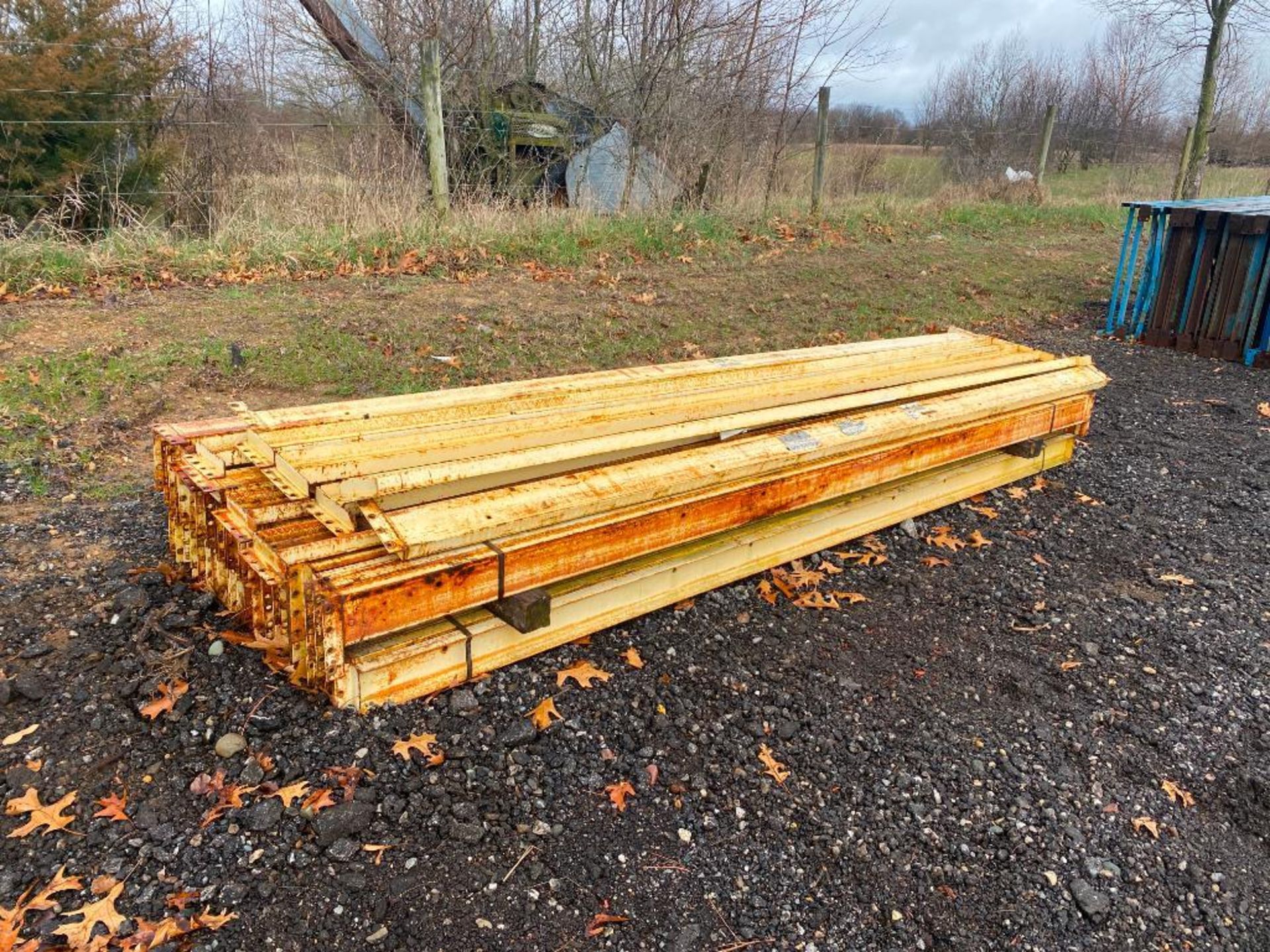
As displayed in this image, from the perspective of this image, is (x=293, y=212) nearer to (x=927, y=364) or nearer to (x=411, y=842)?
(x=927, y=364)

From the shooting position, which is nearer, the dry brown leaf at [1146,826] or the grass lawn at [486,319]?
the dry brown leaf at [1146,826]

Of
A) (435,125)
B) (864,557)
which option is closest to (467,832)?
(864,557)

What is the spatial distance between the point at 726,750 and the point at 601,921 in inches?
29.4

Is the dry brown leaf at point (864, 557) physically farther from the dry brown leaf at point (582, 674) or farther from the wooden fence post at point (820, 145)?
the wooden fence post at point (820, 145)

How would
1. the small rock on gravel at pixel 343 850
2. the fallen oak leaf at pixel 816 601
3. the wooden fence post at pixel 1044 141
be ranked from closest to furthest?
the small rock on gravel at pixel 343 850
the fallen oak leaf at pixel 816 601
the wooden fence post at pixel 1044 141

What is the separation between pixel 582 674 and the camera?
3.06m

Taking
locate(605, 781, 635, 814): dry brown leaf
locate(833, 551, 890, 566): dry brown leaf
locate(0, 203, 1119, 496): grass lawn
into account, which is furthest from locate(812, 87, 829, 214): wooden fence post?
locate(605, 781, 635, 814): dry brown leaf

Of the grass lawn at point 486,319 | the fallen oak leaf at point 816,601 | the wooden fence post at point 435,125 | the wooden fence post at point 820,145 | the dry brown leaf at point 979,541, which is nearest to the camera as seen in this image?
the fallen oak leaf at point 816,601

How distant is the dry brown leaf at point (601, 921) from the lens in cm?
216

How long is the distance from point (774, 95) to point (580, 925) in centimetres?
1272

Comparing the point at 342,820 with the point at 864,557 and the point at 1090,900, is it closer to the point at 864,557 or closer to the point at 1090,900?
the point at 1090,900

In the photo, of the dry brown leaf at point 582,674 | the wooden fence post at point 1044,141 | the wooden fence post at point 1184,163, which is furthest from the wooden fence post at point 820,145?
the dry brown leaf at point 582,674

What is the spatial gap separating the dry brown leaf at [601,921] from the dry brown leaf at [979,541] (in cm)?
276

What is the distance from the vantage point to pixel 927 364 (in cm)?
504
